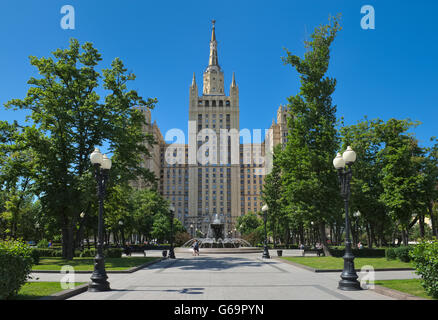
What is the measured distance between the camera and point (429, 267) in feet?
30.3

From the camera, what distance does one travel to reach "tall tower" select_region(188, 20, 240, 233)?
129375 mm

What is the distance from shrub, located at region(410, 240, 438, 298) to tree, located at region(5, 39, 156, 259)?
19.0 m

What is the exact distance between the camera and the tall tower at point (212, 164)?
424 ft

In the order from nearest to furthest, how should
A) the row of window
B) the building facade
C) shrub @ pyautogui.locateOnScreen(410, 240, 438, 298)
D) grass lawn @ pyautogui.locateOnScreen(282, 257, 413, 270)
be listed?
shrub @ pyautogui.locateOnScreen(410, 240, 438, 298) < grass lawn @ pyautogui.locateOnScreen(282, 257, 413, 270) < the building facade < the row of window

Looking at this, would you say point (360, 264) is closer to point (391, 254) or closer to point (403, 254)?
point (403, 254)

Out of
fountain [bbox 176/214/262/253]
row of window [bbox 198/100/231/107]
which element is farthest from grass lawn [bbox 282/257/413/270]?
row of window [bbox 198/100/231/107]

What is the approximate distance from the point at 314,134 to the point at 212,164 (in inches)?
4064

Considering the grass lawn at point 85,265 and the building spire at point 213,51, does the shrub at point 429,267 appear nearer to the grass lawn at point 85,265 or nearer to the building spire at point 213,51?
the grass lawn at point 85,265

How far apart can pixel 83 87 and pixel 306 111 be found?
1854cm

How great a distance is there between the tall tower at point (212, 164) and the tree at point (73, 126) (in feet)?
329

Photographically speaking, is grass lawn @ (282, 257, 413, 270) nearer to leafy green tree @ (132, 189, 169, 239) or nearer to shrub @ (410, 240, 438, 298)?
shrub @ (410, 240, 438, 298)

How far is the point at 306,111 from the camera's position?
30.2m

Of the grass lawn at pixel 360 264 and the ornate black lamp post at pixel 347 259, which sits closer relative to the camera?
the ornate black lamp post at pixel 347 259

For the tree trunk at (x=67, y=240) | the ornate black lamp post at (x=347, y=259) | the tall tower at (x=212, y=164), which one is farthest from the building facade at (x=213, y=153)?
the ornate black lamp post at (x=347, y=259)
